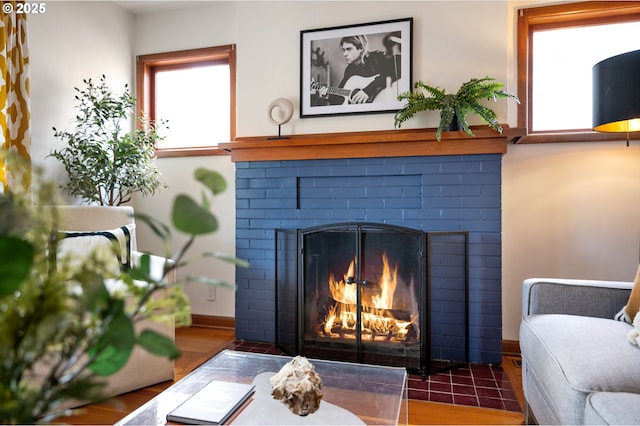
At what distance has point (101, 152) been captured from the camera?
2.55 m

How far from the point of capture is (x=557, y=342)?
A: 129cm

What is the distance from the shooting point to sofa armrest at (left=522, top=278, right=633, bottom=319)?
158cm

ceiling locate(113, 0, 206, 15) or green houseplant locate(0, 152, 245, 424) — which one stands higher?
ceiling locate(113, 0, 206, 15)

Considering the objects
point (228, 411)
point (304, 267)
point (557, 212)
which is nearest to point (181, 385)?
point (228, 411)

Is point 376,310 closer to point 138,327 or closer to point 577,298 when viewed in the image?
point 577,298

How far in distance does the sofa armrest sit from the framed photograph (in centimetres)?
137

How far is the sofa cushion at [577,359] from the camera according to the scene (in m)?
1.06

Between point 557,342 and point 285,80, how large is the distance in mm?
2188

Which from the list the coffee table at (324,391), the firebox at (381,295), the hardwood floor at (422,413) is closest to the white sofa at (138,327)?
the hardwood floor at (422,413)

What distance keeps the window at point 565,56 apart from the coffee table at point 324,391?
1.84 meters

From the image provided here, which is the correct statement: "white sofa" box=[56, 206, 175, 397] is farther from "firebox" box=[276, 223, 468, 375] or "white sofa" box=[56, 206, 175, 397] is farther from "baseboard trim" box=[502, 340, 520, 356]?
"baseboard trim" box=[502, 340, 520, 356]

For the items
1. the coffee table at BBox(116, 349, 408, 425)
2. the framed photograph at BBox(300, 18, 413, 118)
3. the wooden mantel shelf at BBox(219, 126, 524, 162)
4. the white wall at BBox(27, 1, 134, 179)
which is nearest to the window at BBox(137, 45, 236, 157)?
the white wall at BBox(27, 1, 134, 179)

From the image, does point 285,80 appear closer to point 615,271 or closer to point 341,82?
point 341,82

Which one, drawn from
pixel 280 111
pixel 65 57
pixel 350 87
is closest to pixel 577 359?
pixel 350 87
